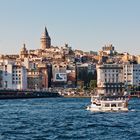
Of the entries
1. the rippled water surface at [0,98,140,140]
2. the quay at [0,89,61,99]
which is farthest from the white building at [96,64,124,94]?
the rippled water surface at [0,98,140,140]

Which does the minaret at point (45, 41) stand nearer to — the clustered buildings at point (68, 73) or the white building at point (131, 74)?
the clustered buildings at point (68, 73)

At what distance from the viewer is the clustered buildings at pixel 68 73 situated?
416 feet

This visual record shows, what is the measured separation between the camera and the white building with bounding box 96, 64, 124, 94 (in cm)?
12407

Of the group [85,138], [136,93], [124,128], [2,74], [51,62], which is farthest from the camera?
[51,62]

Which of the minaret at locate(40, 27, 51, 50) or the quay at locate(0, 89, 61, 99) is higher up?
the minaret at locate(40, 27, 51, 50)

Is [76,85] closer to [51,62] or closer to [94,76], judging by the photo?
[94,76]

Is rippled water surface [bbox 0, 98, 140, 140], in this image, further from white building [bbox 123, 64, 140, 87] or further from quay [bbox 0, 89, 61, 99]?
white building [bbox 123, 64, 140, 87]

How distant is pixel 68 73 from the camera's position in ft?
453

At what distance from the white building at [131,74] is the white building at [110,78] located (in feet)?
3.06

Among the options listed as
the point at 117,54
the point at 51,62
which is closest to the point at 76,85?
the point at 51,62

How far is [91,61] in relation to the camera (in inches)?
6152

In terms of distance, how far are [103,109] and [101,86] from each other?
237ft

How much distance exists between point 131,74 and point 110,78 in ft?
14.1

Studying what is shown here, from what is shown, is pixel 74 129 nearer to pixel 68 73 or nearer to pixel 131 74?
pixel 131 74
